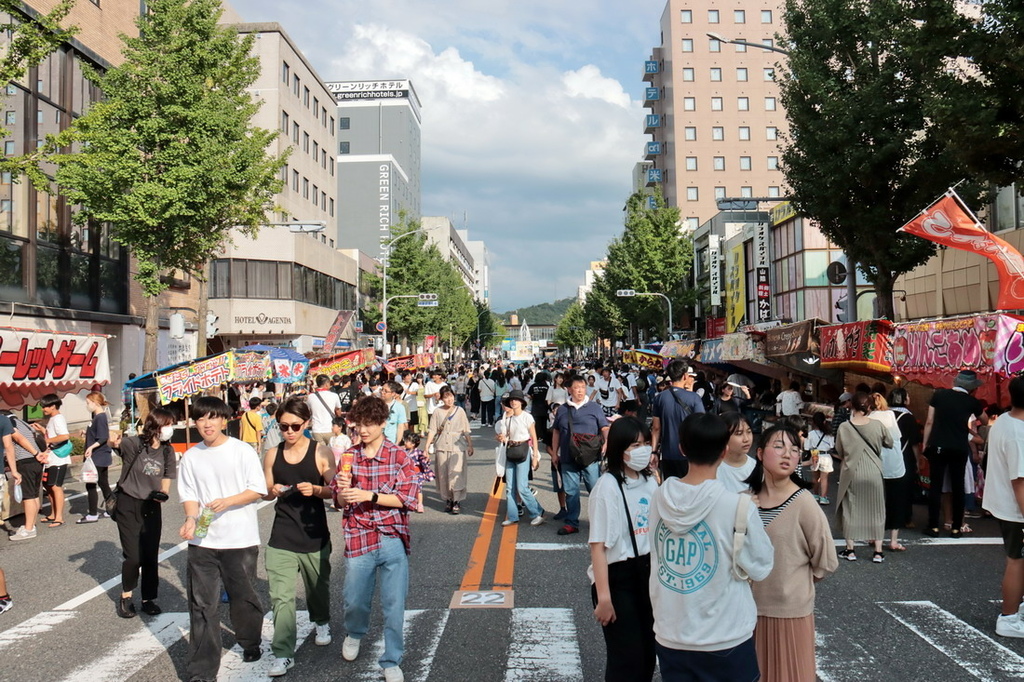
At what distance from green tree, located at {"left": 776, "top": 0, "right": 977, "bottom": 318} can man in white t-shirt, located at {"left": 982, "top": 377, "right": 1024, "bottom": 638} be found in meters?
11.9

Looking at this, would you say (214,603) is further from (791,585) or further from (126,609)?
(791,585)

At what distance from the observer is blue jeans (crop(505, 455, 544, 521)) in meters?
9.31

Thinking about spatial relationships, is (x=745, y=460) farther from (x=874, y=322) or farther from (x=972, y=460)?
(x=874, y=322)

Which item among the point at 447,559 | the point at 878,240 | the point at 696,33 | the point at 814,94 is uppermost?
the point at 696,33

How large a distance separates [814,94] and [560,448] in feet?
37.1

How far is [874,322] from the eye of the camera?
1151cm

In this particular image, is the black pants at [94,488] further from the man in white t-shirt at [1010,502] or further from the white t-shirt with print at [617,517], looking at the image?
the man in white t-shirt at [1010,502]

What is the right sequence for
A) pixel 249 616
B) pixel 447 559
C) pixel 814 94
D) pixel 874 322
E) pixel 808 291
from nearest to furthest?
pixel 249 616 < pixel 447 559 < pixel 874 322 < pixel 814 94 < pixel 808 291

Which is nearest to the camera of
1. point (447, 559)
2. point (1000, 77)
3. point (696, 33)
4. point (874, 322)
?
point (447, 559)

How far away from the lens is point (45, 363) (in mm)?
10891

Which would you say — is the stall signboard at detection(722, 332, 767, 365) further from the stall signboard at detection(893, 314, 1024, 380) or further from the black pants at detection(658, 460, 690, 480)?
the black pants at detection(658, 460, 690, 480)

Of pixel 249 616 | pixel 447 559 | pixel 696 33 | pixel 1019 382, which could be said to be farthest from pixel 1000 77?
pixel 696 33

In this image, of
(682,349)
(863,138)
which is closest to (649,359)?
(682,349)

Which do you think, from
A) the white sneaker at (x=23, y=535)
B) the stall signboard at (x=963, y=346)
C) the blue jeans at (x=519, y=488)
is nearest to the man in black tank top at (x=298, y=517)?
the blue jeans at (x=519, y=488)
